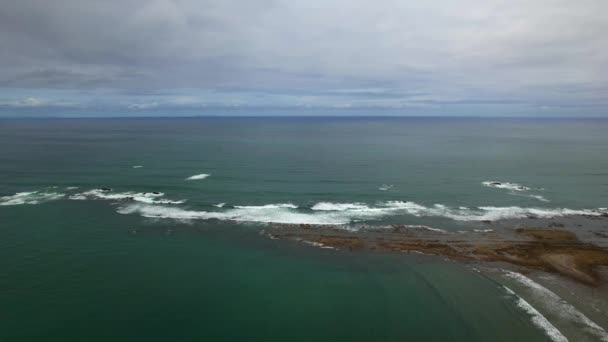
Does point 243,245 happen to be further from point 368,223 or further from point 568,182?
point 568,182

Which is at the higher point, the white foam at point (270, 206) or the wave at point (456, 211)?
the white foam at point (270, 206)

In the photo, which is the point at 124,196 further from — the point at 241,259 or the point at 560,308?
the point at 560,308

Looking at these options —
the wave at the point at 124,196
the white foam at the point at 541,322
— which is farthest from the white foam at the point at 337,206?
the white foam at the point at 541,322

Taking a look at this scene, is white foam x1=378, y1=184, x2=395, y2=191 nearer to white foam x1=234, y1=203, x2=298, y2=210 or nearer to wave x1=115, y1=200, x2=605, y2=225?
wave x1=115, y1=200, x2=605, y2=225

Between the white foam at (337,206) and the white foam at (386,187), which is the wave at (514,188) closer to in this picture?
the white foam at (386,187)

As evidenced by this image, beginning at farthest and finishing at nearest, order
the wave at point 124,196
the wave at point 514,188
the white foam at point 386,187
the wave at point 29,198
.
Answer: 1. the white foam at point 386,187
2. the wave at point 514,188
3. the wave at point 124,196
4. the wave at point 29,198

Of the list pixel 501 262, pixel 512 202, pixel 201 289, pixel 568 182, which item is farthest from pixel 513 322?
pixel 568 182
